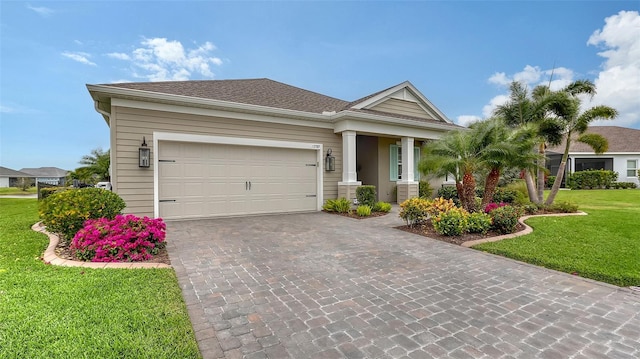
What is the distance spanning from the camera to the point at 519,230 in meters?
6.89

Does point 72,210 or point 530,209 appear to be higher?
point 72,210

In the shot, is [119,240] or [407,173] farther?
[407,173]

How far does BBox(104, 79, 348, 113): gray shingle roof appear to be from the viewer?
8.62 metres

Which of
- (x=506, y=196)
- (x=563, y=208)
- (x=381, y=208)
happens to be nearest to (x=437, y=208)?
(x=381, y=208)

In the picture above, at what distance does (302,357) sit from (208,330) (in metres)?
0.92

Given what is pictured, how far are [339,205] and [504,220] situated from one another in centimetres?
481

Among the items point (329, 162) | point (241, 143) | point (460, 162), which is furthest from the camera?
point (329, 162)

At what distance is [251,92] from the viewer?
10695mm

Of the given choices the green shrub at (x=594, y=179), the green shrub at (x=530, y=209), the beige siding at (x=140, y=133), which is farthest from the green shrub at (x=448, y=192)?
the green shrub at (x=594, y=179)

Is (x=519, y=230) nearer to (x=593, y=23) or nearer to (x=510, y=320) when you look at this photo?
(x=510, y=320)

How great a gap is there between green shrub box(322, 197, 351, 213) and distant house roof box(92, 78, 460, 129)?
3.12 meters

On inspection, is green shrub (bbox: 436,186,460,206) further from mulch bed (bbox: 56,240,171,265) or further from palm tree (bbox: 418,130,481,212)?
mulch bed (bbox: 56,240,171,265)

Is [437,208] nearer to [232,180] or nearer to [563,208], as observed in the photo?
[563,208]

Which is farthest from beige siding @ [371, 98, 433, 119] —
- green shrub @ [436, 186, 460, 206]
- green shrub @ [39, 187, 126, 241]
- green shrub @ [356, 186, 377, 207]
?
green shrub @ [39, 187, 126, 241]
